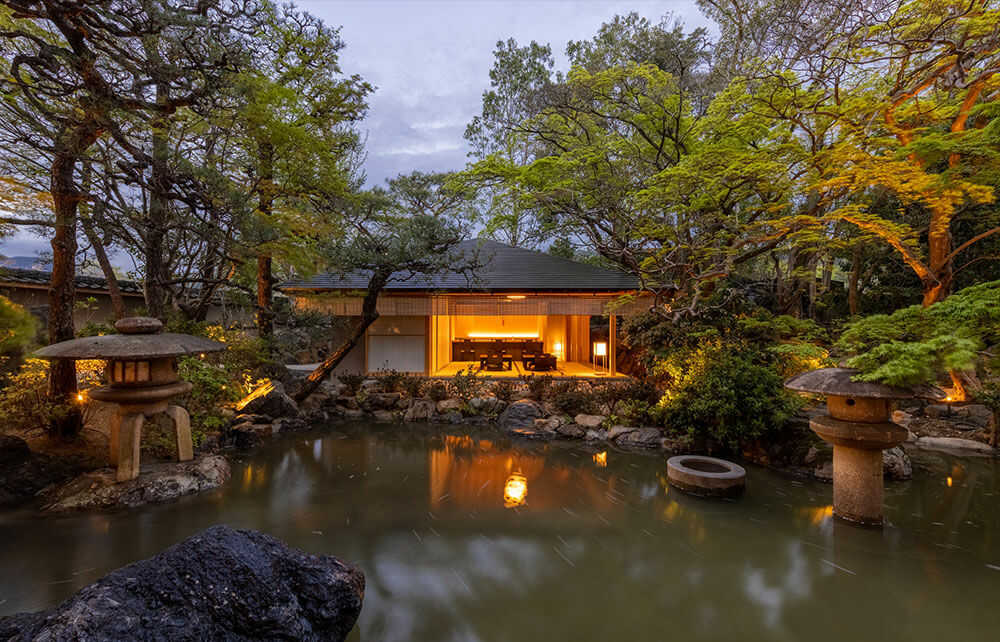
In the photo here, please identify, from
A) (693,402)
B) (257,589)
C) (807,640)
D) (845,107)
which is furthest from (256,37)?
(845,107)

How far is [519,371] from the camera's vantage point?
480 inches

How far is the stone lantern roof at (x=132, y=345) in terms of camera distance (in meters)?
4.52

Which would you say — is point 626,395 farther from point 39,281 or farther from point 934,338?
point 39,281

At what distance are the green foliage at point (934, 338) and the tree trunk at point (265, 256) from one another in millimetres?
8737

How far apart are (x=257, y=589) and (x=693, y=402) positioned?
680cm

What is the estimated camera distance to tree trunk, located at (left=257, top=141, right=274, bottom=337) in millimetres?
8168

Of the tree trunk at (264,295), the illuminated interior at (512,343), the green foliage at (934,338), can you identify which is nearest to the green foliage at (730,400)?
the green foliage at (934,338)

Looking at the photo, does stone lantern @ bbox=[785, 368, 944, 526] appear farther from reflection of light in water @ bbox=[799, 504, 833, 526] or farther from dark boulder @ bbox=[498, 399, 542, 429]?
dark boulder @ bbox=[498, 399, 542, 429]

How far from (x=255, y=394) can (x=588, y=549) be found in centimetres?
721

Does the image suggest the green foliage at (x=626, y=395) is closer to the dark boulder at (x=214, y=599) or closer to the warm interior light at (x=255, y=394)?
the dark boulder at (x=214, y=599)

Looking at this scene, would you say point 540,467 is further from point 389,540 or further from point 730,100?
point 730,100

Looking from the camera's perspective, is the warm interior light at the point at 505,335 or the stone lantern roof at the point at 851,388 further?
the warm interior light at the point at 505,335

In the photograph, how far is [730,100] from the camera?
8.37 metres

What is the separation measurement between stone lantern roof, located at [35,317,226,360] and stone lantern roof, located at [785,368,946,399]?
275 inches
